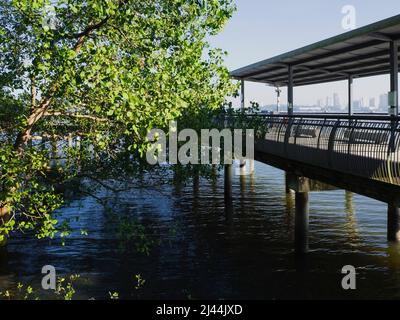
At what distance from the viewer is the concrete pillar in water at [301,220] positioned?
19.1 meters

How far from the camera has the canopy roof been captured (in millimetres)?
19734

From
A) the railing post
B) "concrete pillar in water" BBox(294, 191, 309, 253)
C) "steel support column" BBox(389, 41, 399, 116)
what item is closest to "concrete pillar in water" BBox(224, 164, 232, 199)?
"concrete pillar in water" BBox(294, 191, 309, 253)

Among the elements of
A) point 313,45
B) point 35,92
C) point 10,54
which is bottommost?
point 35,92

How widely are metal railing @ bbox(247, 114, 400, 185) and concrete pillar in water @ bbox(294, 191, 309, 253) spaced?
5.68 feet

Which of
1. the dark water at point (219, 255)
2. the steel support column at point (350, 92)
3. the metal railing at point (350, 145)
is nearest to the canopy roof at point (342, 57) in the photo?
the steel support column at point (350, 92)

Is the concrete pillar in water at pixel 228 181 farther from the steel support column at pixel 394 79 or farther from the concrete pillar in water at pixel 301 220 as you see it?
the steel support column at pixel 394 79

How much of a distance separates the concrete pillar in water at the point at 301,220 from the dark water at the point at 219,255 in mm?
589

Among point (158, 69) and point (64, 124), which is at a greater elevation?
point (158, 69)

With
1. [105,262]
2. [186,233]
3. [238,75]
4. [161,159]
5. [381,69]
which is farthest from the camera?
[238,75]

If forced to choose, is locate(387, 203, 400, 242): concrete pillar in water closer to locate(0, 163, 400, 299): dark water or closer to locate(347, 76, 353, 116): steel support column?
locate(0, 163, 400, 299): dark water

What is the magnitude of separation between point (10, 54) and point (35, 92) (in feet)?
4.64

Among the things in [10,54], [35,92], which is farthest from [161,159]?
[10,54]

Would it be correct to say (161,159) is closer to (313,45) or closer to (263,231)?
(263,231)

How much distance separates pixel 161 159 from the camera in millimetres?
15109
